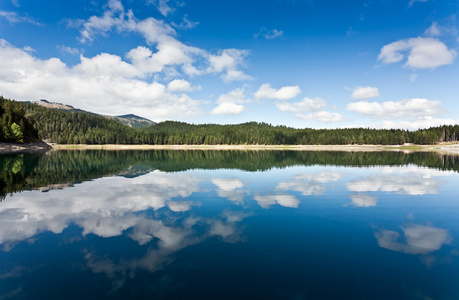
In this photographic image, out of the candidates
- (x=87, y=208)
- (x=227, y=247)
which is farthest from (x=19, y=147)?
(x=227, y=247)

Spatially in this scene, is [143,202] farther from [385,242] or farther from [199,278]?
[385,242]

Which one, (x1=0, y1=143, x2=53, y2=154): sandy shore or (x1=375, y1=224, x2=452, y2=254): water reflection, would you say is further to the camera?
(x1=0, y1=143, x2=53, y2=154): sandy shore

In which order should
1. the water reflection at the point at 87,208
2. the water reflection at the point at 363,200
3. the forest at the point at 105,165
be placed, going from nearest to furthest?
the water reflection at the point at 87,208 < the water reflection at the point at 363,200 < the forest at the point at 105,165

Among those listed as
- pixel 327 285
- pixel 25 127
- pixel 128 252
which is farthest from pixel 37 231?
pixel 25 127

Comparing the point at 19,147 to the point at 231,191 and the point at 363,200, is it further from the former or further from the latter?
the point at 363,200

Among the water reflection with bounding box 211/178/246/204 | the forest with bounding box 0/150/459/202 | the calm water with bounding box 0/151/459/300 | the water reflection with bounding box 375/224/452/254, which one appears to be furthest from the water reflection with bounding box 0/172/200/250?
the water reflection with bounding box 375/224/452/254

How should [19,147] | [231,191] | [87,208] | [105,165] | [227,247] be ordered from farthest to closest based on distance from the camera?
[19,147] < [105,165] < [231,191] < [87,208] < [227,247]

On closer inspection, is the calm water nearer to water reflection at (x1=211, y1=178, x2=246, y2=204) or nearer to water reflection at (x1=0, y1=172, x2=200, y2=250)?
water reflection at (x1=0, y1=172, x2=200, y2=250)

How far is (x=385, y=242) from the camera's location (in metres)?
14.4

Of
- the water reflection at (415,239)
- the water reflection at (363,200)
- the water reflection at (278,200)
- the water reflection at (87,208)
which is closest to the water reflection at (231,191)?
the water reflection at (278,200)

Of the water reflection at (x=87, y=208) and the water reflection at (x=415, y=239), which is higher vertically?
the water reflection at (x=415, y=239)

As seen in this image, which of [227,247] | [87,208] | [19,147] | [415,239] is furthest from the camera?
[19,147]

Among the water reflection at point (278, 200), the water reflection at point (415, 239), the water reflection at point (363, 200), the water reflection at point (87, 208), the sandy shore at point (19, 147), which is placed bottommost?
the water reflection at point (87, 208)

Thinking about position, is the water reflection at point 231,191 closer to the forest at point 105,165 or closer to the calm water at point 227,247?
the calm water at point 227,247
